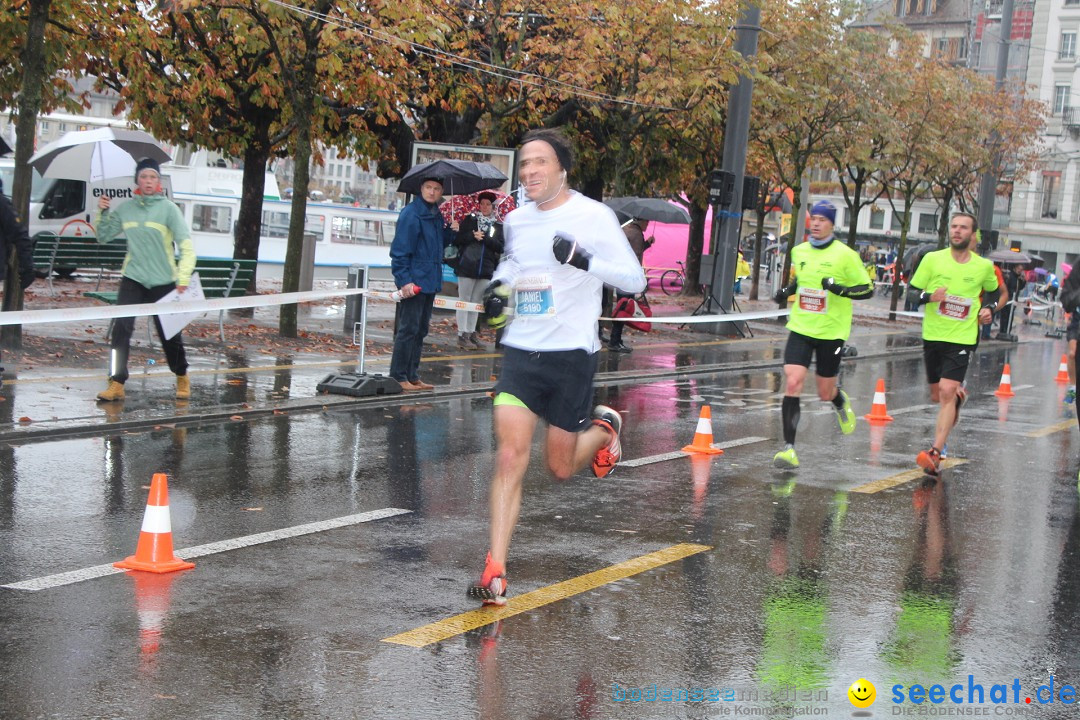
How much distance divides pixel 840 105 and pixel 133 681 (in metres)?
27.0

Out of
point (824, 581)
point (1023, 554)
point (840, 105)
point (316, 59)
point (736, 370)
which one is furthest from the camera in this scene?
point (840, 105)

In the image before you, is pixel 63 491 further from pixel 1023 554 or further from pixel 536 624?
pixel 1023 554

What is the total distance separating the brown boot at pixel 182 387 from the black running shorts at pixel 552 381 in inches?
235

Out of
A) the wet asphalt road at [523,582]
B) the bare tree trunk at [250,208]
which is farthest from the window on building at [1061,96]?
the wet asphalt road at [523,582]

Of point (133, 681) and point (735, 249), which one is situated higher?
point (735, 249)

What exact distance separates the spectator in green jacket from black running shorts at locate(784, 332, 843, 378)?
15.6 ft

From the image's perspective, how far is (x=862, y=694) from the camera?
4805 millimetres

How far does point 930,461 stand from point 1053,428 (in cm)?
446

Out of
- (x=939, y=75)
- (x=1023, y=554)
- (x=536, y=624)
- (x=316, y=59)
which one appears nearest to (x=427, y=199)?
(x=316, y=59)

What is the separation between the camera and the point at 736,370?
18.9m

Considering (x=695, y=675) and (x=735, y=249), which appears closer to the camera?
(x=695, y=675)

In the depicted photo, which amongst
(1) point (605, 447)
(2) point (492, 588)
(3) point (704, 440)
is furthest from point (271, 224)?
(2) point (492, 588)

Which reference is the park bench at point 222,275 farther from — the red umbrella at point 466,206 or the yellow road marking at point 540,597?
the yellow road marking at point 540,597

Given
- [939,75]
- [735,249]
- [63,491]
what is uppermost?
[939,75]
